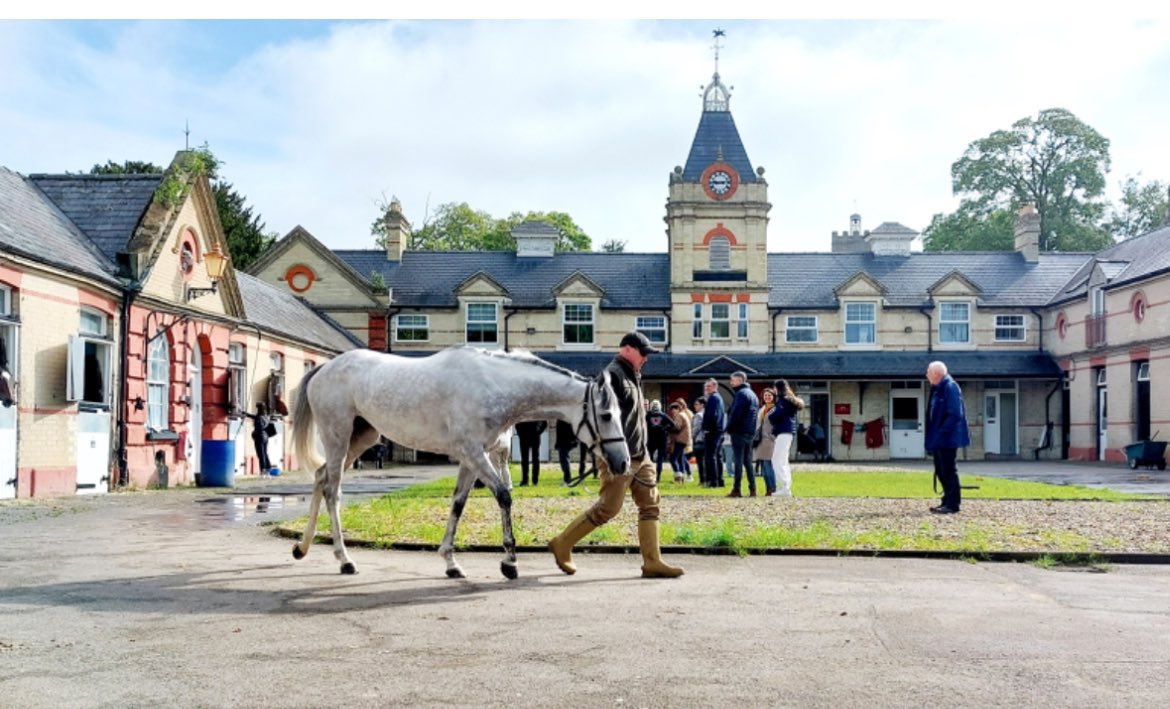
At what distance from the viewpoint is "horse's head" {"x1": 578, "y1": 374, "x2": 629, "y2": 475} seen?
860 centimetres

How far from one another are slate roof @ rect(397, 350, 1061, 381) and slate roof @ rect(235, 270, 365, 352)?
3.89m

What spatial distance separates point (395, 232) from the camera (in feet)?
146

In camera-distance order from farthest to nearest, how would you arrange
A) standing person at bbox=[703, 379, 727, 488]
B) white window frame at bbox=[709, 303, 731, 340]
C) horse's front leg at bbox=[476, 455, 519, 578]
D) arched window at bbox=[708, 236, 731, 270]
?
arched window at bbox=[708, 236, 731, 270]
white window frame at bbox=[709, 303, 731, 340]
standing person at bbox=[703, 379, 727, 488]
horse's front leg at bbox=[476, 455, 519, 578]

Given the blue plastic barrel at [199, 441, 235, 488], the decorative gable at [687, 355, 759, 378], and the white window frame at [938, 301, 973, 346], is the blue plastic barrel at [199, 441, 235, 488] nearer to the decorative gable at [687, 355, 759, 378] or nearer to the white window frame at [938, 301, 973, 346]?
the decorative gable at [687, 355, 759, 378]

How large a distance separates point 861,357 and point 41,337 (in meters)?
31.1

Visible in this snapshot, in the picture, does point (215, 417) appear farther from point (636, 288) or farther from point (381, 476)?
point (636, 288)

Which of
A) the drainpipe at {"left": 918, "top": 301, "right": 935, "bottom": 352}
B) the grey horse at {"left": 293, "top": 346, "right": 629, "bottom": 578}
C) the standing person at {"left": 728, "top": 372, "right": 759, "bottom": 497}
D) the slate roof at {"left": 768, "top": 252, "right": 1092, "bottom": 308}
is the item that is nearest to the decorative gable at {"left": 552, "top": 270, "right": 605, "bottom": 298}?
the slate roof at {"left": 768, "top": 252, "right": 1092, "bottom": 308}

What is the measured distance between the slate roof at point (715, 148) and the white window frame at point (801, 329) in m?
5.87

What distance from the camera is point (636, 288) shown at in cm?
4350

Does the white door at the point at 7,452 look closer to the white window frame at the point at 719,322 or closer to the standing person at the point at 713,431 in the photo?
the standing person at the point at 713,431

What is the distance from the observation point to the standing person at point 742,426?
18.4m

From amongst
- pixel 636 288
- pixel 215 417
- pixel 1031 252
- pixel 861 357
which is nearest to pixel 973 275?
pixel 1031 252

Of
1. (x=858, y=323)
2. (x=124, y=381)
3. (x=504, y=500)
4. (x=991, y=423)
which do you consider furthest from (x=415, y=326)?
(x=504, y=500)

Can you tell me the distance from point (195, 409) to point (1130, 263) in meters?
31.3
